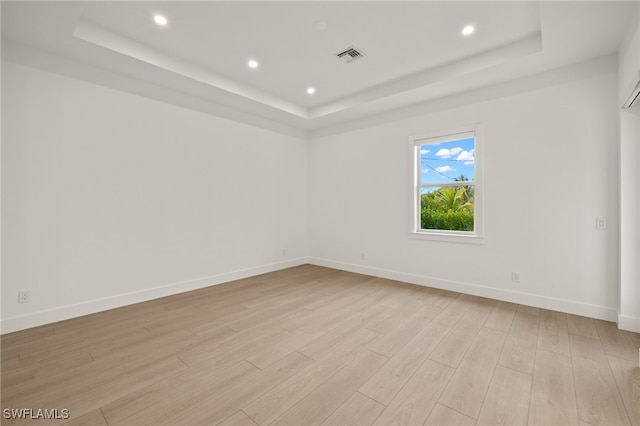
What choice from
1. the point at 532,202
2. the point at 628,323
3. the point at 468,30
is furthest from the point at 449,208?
the point at 468,30

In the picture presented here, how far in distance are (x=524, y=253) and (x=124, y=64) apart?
5.29 m

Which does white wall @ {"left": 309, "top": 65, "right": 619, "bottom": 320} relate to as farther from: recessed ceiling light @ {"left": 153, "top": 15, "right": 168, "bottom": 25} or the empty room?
recessed ceiling light @ {"left": 153, "top": 15, "right": 168, "bottom": 25}

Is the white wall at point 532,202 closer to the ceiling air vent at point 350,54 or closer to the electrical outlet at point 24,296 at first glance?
the ceiling air vent at point 350,54

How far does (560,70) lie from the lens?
314 cm

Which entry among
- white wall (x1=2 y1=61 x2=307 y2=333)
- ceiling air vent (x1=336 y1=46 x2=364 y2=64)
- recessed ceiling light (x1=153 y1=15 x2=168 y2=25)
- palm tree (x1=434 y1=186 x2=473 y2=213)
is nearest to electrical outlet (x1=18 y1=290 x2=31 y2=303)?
white wall (x1=2 y1=61 x2=307 y2=333)

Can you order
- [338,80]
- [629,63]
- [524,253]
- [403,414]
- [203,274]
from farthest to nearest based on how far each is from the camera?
[203,274] < [338,80] < [524,253] < [629,63] < [403,414]

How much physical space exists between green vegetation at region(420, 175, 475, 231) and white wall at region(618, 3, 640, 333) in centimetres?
147

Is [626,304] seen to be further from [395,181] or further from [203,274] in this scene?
[203,274]

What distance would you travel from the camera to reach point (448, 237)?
3982 millimetres

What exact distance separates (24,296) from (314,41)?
4.03m

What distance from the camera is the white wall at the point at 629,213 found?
2.60 metres

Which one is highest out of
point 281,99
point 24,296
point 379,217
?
point 281,99

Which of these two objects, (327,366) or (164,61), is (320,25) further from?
(327,366)

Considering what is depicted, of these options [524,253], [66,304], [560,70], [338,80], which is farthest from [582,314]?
[66,304]
